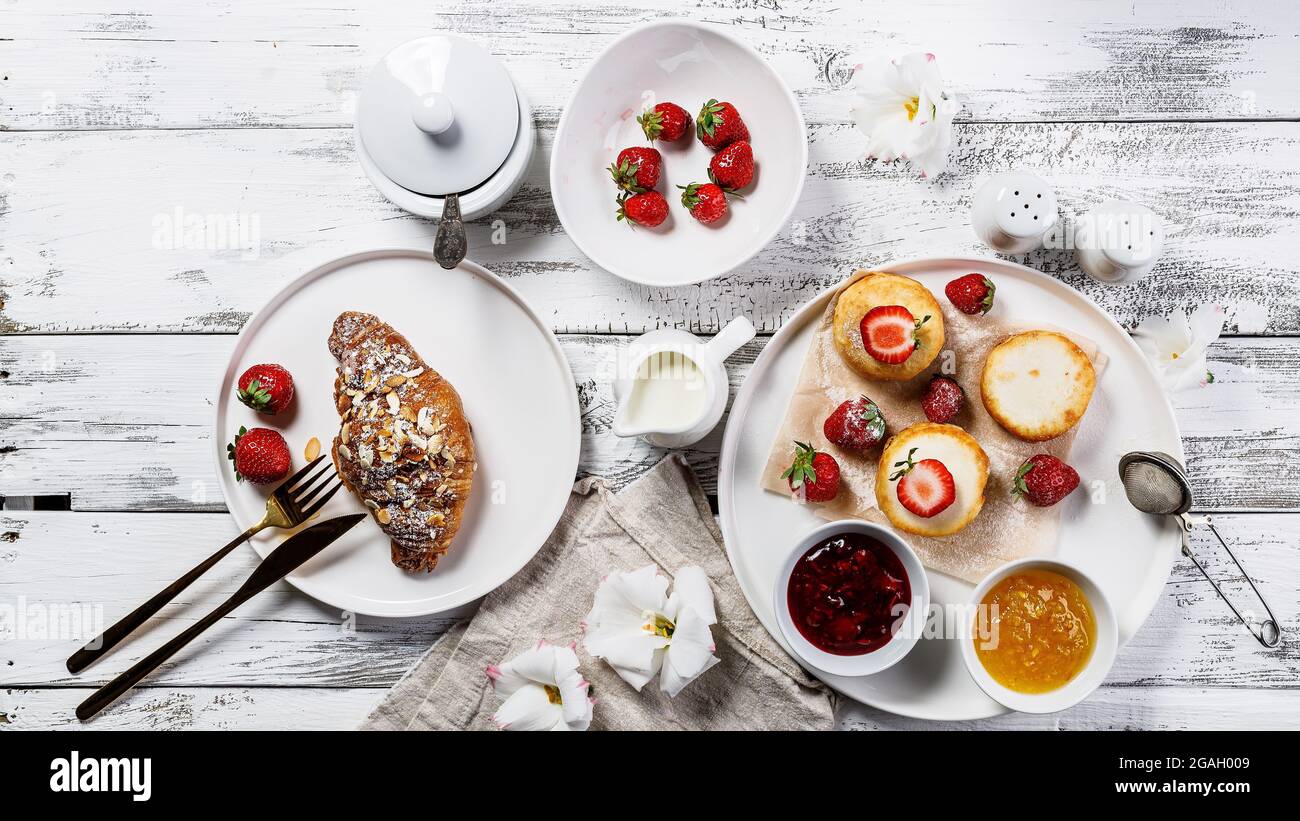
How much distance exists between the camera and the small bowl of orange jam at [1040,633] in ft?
5.24

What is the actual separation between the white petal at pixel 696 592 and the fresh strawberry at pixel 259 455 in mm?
884

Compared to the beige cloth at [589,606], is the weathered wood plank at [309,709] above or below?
below

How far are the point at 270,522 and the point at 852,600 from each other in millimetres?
1218

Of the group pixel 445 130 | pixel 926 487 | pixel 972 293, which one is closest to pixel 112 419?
pixel 445 130

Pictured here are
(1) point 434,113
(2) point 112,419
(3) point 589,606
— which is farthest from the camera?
(2) point 112,419

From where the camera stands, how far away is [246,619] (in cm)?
190

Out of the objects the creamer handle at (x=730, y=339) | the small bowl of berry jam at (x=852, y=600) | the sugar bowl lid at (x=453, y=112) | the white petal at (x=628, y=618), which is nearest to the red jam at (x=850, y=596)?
the small bowl of berry jam at (x=852, y=600)

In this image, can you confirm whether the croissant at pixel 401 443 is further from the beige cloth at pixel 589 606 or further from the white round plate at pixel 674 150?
the white round plate at pixel 674 150

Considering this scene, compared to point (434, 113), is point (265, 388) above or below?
below

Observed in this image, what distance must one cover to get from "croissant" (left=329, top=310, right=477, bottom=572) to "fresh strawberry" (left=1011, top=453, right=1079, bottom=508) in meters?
1.13

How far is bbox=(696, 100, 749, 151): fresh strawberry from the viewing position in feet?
5.73

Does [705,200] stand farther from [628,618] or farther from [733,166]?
[628,618]

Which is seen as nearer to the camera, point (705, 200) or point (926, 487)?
point (926, 487)

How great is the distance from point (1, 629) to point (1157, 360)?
8.69ft
